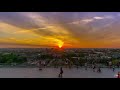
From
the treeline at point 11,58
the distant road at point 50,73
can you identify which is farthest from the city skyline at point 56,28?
the distant road at point 50,73

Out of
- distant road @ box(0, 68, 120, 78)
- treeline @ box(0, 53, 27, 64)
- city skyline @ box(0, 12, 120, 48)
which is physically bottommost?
distant road @ box(0, 68, 120, 78)

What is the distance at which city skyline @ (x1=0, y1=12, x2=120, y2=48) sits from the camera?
9493mm

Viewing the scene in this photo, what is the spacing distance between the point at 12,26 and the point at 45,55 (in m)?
0.73

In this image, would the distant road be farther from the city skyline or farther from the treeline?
the city skyline

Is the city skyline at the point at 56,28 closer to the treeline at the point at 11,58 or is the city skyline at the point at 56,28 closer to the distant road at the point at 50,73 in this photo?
the treeline at the point at 11,58

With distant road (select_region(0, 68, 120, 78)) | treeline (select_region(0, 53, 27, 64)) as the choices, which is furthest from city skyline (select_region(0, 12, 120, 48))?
distant road (select_region(0, 68, 120, 78))

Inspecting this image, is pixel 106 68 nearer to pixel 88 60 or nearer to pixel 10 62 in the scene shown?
pixel 88 60

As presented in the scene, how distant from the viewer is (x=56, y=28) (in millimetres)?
9555

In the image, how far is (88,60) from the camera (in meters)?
9.53

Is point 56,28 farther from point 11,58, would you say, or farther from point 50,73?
point 11,58

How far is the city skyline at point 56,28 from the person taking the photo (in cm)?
949

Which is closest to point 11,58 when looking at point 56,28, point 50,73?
point 50,73

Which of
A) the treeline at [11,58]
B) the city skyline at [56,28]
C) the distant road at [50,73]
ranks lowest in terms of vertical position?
the distant road at [50,73]
